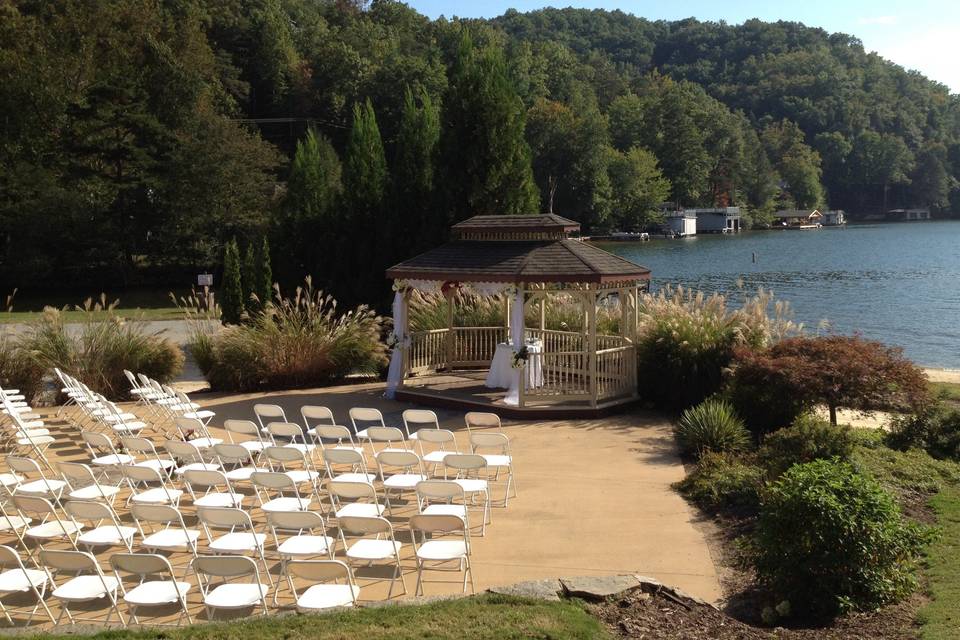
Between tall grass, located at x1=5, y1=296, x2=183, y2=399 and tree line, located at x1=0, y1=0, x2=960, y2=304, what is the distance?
8.38m

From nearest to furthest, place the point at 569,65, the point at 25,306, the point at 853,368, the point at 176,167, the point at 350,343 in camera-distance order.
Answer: the point at 853,368 < the point at 350,343 < the point at 25,306 < the point at 176,167 < the point at 569,65

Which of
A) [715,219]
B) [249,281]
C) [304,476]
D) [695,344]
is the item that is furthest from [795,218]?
[304,476]

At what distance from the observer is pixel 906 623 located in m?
6.00

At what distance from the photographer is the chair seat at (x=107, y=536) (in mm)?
7082

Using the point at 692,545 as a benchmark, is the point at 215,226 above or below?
above

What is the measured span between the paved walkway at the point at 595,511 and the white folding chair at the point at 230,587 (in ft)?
6.25

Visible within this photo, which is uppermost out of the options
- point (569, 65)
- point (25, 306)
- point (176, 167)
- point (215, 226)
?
point (569, 65)

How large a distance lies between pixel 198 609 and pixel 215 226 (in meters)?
40.1

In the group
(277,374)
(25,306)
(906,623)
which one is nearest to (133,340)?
(277,374)

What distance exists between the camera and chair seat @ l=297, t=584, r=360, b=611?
5922 millimetres

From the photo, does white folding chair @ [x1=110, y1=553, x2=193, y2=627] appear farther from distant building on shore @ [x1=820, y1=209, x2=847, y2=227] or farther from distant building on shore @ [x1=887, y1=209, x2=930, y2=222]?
distant building on shore @ [x1=887, y1=209, x2=930, y2=222]

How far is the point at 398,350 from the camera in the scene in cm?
1655

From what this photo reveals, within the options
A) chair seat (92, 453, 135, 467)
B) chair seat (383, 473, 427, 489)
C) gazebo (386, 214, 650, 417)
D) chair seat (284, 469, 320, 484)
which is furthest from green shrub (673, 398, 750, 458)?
chair seat (92, 453, 135, 467)

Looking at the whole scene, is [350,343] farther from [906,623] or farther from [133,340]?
[906,623]
